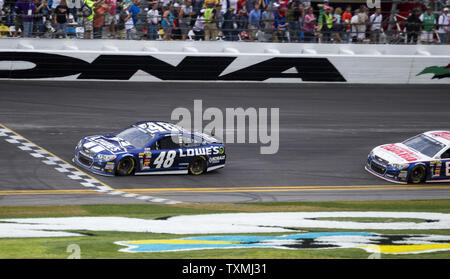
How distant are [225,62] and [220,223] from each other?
56.9 feet

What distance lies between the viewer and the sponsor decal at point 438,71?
3331 centimetres

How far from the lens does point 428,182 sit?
19.5 meters

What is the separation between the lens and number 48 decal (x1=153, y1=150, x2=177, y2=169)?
18.7 meters

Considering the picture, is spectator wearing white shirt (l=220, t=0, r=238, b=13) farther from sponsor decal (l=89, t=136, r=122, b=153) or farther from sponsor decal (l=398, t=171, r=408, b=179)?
sponsor decal (l=398, t=171, r=408, b=179)

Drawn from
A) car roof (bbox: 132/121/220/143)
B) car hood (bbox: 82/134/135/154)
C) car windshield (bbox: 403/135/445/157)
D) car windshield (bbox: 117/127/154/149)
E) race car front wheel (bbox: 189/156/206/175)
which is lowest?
race car front wheel (bbox: 189/156/206/175)

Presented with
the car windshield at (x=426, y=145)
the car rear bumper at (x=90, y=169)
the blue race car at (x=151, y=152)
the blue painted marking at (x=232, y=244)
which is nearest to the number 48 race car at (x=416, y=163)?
the car windshield at (x=426, y=145)

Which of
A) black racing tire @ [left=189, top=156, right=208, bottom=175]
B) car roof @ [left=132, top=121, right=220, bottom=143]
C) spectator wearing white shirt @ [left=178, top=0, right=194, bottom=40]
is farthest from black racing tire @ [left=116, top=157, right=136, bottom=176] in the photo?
spectator wearing white shirt @ [left=178, top=0, right=194, bottom=40]

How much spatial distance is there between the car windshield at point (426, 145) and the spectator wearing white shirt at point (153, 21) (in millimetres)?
13427

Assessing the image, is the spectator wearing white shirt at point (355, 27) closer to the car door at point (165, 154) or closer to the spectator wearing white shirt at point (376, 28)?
the spectator wearing white shirt at point (376, 28)

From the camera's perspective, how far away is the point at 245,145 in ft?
73.3

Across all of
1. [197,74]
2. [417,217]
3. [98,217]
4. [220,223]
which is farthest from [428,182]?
[197,74]

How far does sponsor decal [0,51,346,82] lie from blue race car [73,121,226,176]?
10668 millimetres
